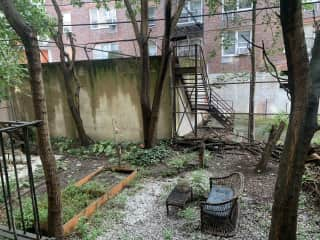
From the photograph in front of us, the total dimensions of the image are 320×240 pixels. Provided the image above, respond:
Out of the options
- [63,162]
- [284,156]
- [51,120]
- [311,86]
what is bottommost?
[63,162]

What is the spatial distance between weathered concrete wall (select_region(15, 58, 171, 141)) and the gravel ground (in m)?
3.08

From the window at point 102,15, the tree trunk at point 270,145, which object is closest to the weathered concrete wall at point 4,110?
the tree trunk at point 270,145

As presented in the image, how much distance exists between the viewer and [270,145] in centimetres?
523

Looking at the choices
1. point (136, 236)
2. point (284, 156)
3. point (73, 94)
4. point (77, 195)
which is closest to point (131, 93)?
point (73, 94)

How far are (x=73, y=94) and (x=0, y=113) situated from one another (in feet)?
12.2

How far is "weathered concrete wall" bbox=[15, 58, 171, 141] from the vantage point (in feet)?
25.0

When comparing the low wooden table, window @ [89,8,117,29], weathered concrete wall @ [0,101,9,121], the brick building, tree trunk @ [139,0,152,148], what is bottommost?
the low wooden table

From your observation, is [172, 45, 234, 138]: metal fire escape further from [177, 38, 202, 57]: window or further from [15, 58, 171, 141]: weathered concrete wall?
[177, 38, 202, 57]: window

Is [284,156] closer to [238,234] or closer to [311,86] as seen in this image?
[311,86]

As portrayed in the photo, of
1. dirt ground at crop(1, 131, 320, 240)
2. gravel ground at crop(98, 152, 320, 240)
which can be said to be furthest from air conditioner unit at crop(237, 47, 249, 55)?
gravel ground at crop(98, 152, 320, 240)

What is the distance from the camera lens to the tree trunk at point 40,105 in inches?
86.6

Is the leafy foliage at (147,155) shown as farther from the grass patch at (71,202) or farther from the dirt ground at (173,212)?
the grass patch at (71,202)

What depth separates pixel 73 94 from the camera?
25.4ft

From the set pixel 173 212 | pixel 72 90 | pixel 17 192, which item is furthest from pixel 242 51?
pixel 17 192
